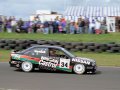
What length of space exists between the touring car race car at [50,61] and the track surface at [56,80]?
0.81 ft

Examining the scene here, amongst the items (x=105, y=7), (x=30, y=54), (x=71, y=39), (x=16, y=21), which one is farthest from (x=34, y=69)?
(x=105, y=7)

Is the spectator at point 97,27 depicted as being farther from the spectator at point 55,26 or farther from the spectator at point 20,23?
the spectator at point 20,23

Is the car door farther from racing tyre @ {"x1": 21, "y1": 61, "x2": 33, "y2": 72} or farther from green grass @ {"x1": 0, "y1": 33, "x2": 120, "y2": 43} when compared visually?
green grass @ {"x1": 0, "y1": 33, "x2": 120, "y2": 43}

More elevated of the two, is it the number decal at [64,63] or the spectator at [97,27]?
the spectator at [97,27]

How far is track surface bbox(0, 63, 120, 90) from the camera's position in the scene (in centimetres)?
1094

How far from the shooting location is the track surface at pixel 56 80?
10.9 meters

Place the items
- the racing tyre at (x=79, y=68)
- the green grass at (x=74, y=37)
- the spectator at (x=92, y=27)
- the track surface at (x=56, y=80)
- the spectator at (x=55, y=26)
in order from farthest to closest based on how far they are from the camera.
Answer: the spectator at (x=55, y=26) < the spectator at (x=92, y=27) < the green grass at (x=74, y=37) < the racing tyre at (x=79, y=68) < the track surface at (x=56, y=80)

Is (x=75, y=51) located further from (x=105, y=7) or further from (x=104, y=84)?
(x=105, y=7)

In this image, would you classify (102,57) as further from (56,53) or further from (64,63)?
(64,63)

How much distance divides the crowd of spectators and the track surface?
1241cm

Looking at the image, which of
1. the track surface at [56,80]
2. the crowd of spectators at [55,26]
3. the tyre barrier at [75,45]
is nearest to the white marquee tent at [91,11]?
the crowd of spectators at [55,26]

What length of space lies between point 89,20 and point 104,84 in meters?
16.8

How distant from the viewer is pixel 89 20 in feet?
92.6

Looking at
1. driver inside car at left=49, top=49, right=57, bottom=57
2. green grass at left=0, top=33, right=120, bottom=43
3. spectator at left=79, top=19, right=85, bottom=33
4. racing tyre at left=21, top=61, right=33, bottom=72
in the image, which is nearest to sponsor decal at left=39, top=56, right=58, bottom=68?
driver inside car at left=49, top=49, right=57, bottom=57
